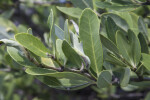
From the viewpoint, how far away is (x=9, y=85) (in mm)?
2006

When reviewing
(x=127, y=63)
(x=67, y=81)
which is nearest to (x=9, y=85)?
(x=67, y=81)

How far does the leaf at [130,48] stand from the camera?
754 millimetres

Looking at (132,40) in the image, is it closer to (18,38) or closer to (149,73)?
(149,73)

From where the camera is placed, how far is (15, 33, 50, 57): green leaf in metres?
0.64

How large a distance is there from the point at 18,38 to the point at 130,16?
1.72 feet

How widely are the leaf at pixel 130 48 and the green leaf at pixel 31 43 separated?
265mm

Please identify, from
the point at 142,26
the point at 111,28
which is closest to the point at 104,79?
the point at 111,28

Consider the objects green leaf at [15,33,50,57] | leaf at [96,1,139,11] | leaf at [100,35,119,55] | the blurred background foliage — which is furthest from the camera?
the blurred background foliage

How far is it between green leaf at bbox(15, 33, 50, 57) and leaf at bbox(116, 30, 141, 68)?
0.26 metres

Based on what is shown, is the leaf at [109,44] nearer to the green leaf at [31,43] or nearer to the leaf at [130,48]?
the leaf at [130,48]

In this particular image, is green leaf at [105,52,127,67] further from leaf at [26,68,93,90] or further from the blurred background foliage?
the blurred background foliage

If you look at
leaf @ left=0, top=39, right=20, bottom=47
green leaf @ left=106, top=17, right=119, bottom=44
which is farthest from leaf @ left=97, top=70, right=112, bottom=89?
leaf @ left=0, top=39, right=20, bottom=47

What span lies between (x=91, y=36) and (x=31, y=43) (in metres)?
0.19

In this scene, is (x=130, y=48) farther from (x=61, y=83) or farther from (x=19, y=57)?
(x=19, y=57)
